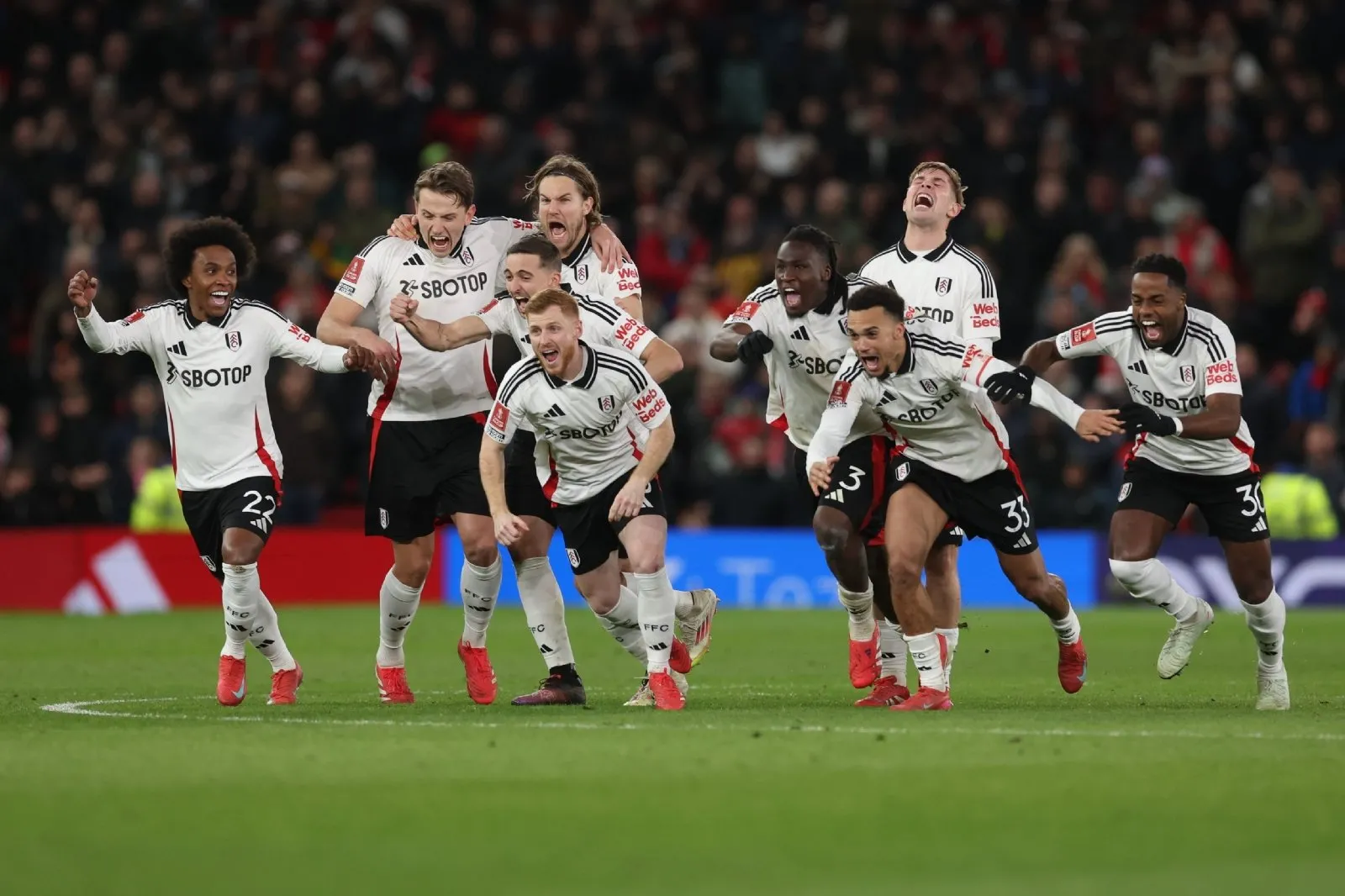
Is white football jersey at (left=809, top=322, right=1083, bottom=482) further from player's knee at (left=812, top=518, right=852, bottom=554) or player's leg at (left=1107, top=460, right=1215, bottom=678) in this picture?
player's leg at (left=1107, top=460, right=1215, bottom=678)

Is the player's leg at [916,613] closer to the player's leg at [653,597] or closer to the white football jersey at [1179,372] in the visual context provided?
the player's leg at [653,597]

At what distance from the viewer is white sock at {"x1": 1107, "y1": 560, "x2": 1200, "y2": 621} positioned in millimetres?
11375

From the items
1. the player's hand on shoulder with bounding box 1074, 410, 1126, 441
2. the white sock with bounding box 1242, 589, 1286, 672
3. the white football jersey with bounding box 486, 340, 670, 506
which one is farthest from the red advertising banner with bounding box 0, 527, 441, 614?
the player's hand on shoulder with bounding box 1074, 410, 1126, 441

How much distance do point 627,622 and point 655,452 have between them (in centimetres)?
129

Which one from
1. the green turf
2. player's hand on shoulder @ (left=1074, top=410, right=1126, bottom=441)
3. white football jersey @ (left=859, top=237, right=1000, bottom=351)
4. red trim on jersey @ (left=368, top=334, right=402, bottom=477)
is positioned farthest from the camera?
red trim on jersey @ (left=368, top=334, right=402, bottom=477)

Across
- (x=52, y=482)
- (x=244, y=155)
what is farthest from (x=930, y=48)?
(x=52, y=482)

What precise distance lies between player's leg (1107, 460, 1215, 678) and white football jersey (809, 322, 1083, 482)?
0.84 m

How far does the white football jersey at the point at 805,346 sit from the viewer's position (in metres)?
11.6

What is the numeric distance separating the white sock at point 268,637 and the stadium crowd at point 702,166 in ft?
32.4

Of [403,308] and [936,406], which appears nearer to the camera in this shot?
[936,406]

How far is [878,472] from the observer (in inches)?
444

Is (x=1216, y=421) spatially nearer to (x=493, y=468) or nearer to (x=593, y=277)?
(x=593, y=277)

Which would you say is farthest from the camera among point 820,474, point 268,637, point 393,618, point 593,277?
point 393,618

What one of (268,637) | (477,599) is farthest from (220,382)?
(477,599)
